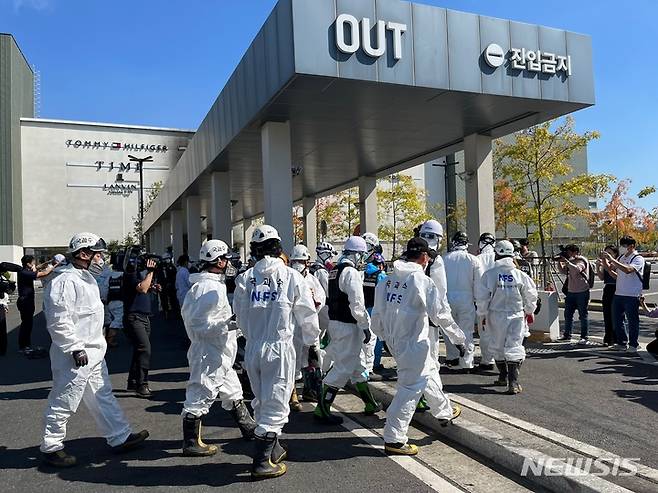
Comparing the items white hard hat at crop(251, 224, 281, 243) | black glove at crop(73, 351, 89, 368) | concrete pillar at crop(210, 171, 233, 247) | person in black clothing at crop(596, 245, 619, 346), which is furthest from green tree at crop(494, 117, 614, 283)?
black glove at crop(73, 351, 89, 368)

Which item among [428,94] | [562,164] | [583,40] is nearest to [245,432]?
[428,94]

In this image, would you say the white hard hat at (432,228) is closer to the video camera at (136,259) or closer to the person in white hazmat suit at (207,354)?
the person in white hazmat suit at (207,354)

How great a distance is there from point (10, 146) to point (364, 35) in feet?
180

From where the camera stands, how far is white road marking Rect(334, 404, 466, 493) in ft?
13.0

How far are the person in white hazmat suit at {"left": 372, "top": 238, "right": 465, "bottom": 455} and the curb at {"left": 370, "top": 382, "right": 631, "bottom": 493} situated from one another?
213 millimetres

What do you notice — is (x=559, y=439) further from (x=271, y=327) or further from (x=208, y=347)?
(x=208, y=347)

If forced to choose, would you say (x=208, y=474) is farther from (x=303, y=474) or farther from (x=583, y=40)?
(x=583, y=40)

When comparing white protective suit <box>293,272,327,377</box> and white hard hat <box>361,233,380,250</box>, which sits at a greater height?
white hard hat <box>361,233,380,250</box>

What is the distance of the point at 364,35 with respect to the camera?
7.77m

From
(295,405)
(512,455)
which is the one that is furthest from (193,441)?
(512,455)

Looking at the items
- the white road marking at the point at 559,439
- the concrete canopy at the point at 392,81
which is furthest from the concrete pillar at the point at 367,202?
the white road marking at the point at 559,439

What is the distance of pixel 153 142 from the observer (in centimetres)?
6019

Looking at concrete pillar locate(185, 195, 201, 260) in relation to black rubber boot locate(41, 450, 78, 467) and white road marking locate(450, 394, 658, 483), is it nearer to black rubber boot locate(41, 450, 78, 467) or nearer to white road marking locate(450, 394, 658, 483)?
black rubber boot locate(41, 450, 78, 467)

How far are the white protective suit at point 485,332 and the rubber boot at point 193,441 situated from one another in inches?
150
